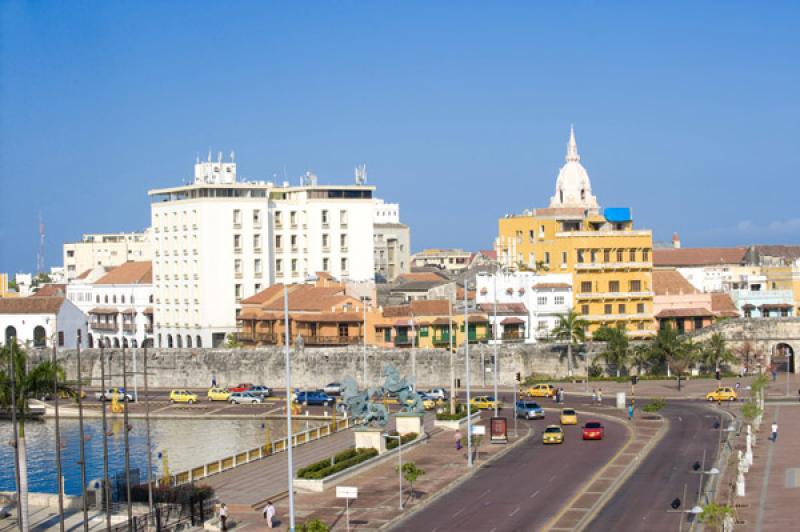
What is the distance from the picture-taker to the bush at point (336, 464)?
69875 mm

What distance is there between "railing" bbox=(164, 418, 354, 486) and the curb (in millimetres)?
9737

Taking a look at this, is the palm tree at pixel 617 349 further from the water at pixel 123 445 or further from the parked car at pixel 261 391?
the water at pixel 123 445

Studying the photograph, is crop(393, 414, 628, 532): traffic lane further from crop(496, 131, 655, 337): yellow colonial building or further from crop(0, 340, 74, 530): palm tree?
crop(496, 131, 655, 337): yellow colonial building

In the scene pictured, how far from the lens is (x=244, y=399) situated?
4769 inches

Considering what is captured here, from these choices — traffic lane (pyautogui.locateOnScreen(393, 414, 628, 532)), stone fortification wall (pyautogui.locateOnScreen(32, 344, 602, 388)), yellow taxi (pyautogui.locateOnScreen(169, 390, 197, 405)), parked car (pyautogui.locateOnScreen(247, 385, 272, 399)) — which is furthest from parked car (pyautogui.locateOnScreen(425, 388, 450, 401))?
traffic lane (pyautogui.locateOnScreen(393, 414, 628, 532))

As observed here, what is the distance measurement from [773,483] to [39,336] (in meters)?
105

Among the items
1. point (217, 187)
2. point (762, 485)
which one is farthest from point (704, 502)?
point (217, 187)

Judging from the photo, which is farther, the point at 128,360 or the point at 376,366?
the point at 128,360

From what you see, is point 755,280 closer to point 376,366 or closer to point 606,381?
point 606,381

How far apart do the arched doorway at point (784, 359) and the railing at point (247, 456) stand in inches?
1978

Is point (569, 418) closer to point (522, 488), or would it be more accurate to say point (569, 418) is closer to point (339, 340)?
point (522, 488)

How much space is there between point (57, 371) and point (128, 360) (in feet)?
260

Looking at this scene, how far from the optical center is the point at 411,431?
3489 inches

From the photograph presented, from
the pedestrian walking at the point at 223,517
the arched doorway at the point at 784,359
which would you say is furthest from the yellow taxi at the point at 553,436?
the arched doorway at the point at 784,359
